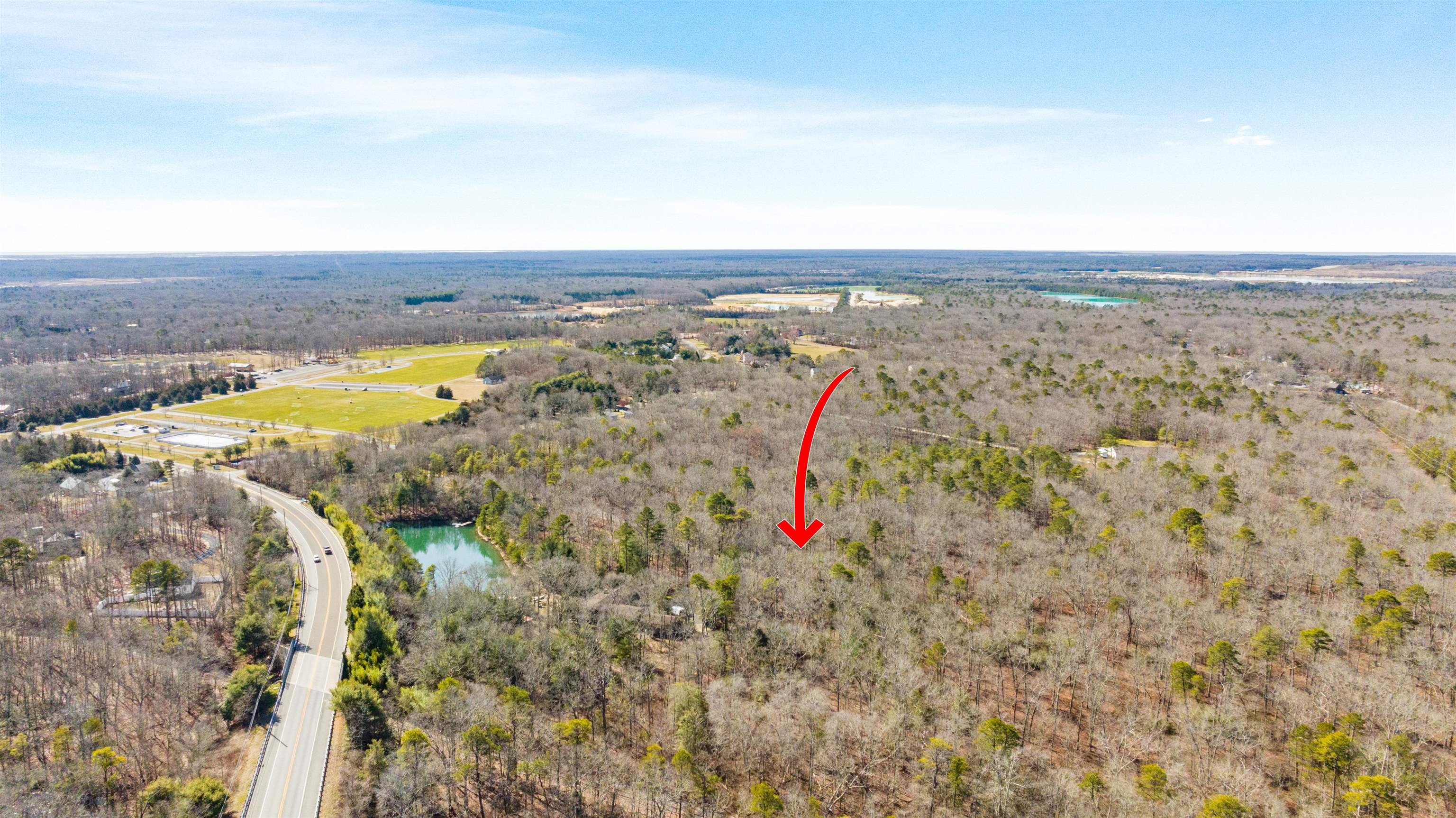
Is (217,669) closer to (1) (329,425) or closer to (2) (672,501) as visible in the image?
(2) (672,501)

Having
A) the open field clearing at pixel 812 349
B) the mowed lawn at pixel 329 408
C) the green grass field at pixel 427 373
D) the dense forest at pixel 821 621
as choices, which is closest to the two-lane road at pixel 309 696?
the dense forest at pixel 821 621

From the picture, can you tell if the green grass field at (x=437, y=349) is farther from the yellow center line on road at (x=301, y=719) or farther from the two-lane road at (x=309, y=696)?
the yellow center line on road at (x=301, y=719)

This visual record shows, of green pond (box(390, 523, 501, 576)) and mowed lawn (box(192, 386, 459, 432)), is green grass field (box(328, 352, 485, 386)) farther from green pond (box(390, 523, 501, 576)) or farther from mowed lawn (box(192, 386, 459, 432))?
green pond (box(390, 523, 501, 576))

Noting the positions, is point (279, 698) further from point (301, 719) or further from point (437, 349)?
point (437, 349)

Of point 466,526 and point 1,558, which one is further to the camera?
point 466,526

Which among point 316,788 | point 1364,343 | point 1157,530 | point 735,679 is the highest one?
point 1364,343

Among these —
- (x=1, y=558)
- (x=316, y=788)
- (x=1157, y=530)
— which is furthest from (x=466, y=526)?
(x=1157, y=530)
